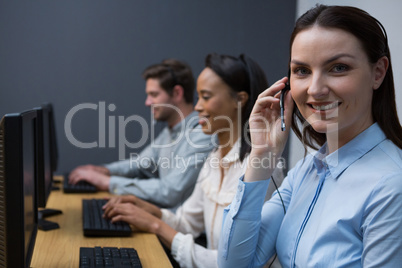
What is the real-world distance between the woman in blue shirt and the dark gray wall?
2.65 meters

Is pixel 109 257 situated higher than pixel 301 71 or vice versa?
pixel 301 71

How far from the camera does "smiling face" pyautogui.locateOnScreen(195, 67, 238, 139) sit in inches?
83.6

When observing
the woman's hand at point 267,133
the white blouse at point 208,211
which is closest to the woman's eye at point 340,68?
the woman's hand at point 267,133

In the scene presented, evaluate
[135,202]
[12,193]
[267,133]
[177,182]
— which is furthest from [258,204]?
[177,182]

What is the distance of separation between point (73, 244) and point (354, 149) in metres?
0.98

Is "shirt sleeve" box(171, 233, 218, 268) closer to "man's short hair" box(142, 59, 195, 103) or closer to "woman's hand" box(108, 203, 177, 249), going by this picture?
"woman's hand" box(108, 203, 177, 249)

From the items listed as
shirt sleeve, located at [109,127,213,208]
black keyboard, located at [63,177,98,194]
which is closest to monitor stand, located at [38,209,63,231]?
black keyboard, located at [63,177,98,194]

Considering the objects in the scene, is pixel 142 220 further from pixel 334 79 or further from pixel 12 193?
pixel 334 79

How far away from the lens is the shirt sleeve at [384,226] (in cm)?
95

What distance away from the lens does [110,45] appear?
384 centimetres

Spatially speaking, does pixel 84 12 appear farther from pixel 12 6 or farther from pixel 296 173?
pixel 296 173

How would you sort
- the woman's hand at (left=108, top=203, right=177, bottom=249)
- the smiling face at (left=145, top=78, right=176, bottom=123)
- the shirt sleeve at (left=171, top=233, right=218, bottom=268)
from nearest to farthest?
the shirt sleeve at (left=171, top=233, right=218, bottom=268) → the woman's hand at (left=108, top=203, right=177, bottom=249) → the smiling face at (left=145, top=78, right=176, bottom=123)

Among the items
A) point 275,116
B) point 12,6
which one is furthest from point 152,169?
point 275,116

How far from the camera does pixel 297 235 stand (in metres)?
1.18
